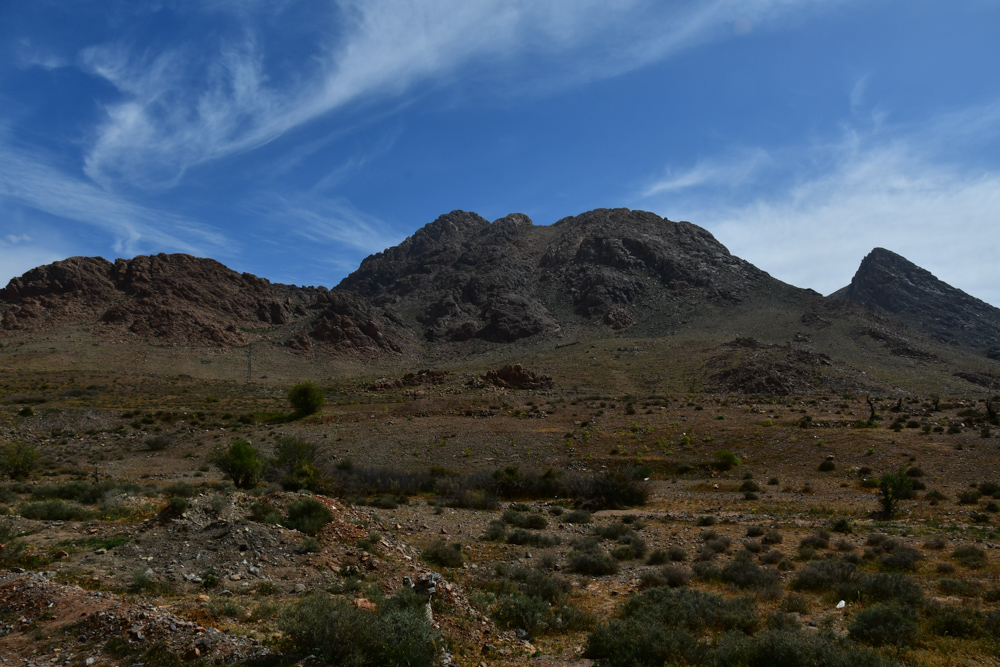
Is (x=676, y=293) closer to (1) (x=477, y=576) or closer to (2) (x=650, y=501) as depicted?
(2) (x=650, y=501)

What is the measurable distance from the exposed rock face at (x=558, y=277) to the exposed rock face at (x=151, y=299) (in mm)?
33215

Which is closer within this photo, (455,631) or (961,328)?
(455,631)

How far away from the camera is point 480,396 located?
4331cm

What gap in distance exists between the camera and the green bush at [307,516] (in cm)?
973

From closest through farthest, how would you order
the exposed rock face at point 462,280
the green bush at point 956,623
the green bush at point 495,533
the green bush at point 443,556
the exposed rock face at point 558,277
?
1. the green bush at point 956,623
2. the green bush at point 443,556
3. the green bush at point 495,533
4. the exposed rock face at point 558,277
5. the exposed rock face at point 462,280

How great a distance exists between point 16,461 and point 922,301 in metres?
151

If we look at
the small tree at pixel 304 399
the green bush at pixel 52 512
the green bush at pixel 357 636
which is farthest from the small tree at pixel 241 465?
the small tree at pixel 304 399

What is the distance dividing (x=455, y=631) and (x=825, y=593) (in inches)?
258

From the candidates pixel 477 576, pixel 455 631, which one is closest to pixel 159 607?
pixel 455 631

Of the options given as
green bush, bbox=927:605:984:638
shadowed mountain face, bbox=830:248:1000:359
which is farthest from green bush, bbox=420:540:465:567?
shadowed mountain face, bbox=830:248:1000:359

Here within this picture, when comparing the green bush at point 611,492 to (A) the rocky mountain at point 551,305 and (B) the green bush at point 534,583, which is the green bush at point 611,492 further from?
(A) the rocky mountain at point 551,305

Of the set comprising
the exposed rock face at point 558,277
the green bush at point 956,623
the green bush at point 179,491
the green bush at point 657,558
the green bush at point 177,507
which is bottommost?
the green bush at point 657,558

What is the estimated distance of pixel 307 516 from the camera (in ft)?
33.1

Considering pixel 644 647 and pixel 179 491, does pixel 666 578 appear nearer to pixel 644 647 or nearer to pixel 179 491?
pixel 644 647
